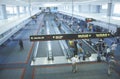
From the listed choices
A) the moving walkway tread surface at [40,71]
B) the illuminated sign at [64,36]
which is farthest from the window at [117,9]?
the illuminated sign at [64,36]

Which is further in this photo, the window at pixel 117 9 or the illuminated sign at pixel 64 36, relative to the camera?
the window at pixel 117 9

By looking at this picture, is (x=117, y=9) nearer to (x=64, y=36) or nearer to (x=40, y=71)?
→ (x=64, y=36)

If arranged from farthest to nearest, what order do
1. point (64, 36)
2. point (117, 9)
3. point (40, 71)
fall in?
point (117, 9) < point (40, 71) < point (64, 36)

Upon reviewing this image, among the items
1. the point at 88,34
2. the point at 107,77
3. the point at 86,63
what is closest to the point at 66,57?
the point at 86,63

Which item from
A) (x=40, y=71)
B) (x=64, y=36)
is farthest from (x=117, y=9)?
(x=40, y=71)

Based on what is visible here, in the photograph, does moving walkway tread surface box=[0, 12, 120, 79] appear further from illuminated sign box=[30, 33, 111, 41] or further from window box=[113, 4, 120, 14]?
window box=[113, 4, 120, 14]

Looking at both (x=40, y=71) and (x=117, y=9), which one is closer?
(x=40, y=71)

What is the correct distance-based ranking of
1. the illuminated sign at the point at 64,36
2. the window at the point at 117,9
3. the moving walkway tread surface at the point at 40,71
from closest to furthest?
1. the illuminated sign at the point at 64,36
2. the moving walkway tread surface at the point at 40,71
3. the window at the point at 117,9

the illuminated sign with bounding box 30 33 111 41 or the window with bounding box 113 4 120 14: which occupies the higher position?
the window with bounding box 113 4 120 14

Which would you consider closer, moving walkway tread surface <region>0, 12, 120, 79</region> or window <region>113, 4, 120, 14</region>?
moving walkway tread surface <region>0, 12, 120, 79</region>

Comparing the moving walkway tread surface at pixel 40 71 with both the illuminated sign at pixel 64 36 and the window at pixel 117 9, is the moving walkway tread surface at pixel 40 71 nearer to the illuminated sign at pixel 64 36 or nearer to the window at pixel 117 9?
the illuminated sign at pixel 64 36

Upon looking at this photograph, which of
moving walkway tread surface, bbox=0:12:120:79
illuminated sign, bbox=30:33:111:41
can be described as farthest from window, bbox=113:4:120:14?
illuminated sign, bbox=30:33:111:41

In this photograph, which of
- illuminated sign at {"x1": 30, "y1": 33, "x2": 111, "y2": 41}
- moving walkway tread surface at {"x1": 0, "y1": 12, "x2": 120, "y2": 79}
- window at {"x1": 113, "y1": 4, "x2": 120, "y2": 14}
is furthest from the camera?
window at {"x1": 113, "y1": 4, "x2": 120, "y2": 14}

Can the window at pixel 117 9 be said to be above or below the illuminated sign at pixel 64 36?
above
